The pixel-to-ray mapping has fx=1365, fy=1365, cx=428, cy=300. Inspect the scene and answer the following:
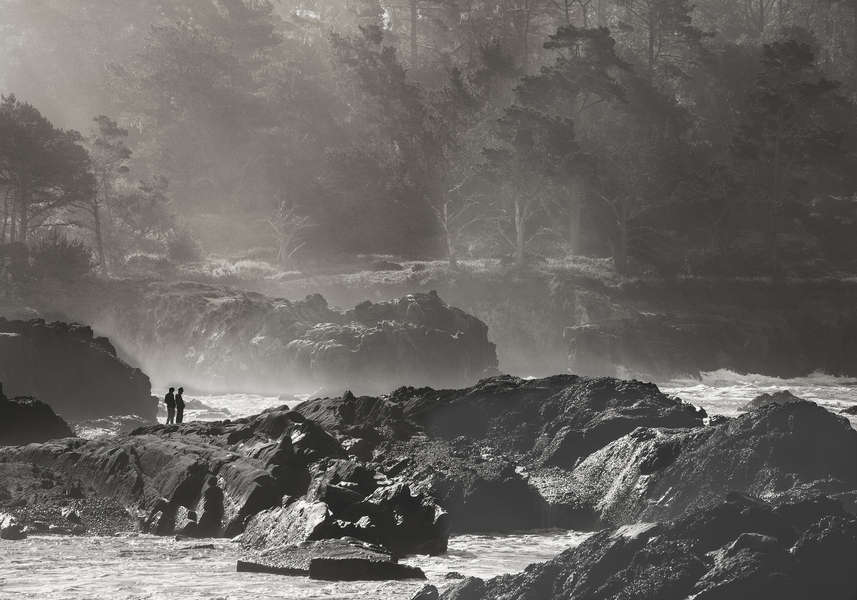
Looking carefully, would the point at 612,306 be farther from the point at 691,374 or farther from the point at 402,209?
the point at 402,209

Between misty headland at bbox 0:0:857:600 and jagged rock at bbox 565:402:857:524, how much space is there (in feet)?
0.22

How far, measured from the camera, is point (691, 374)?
5866 centimetres

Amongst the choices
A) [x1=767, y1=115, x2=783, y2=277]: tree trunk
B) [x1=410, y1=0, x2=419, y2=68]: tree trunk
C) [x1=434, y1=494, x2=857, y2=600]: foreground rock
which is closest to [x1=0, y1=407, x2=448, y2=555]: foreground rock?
[x1=434, y1=494, x2=857, y2=600]: foreground rock

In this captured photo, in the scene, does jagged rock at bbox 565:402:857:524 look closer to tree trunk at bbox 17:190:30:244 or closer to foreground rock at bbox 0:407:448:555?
foreground rock at bbox 0:407:448:555

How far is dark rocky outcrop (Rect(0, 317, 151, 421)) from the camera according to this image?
38219 millimetres

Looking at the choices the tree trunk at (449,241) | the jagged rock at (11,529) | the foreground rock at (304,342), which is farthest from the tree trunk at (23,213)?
the jagged rock at (11,529)

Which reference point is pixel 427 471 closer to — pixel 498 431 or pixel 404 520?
pixel 404 520

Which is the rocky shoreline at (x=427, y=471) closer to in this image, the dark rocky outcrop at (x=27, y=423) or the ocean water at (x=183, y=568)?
the ocean water at (x=183, y=568)

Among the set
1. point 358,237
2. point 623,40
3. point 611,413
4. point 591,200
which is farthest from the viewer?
point 623,40

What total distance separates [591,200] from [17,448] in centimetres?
4964

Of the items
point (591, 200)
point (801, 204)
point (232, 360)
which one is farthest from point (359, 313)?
point (801, 204)

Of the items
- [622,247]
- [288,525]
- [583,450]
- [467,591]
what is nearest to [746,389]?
[622,247]

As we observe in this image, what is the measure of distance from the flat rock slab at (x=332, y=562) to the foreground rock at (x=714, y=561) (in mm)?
2384

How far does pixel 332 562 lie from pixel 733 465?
23.3 feet
